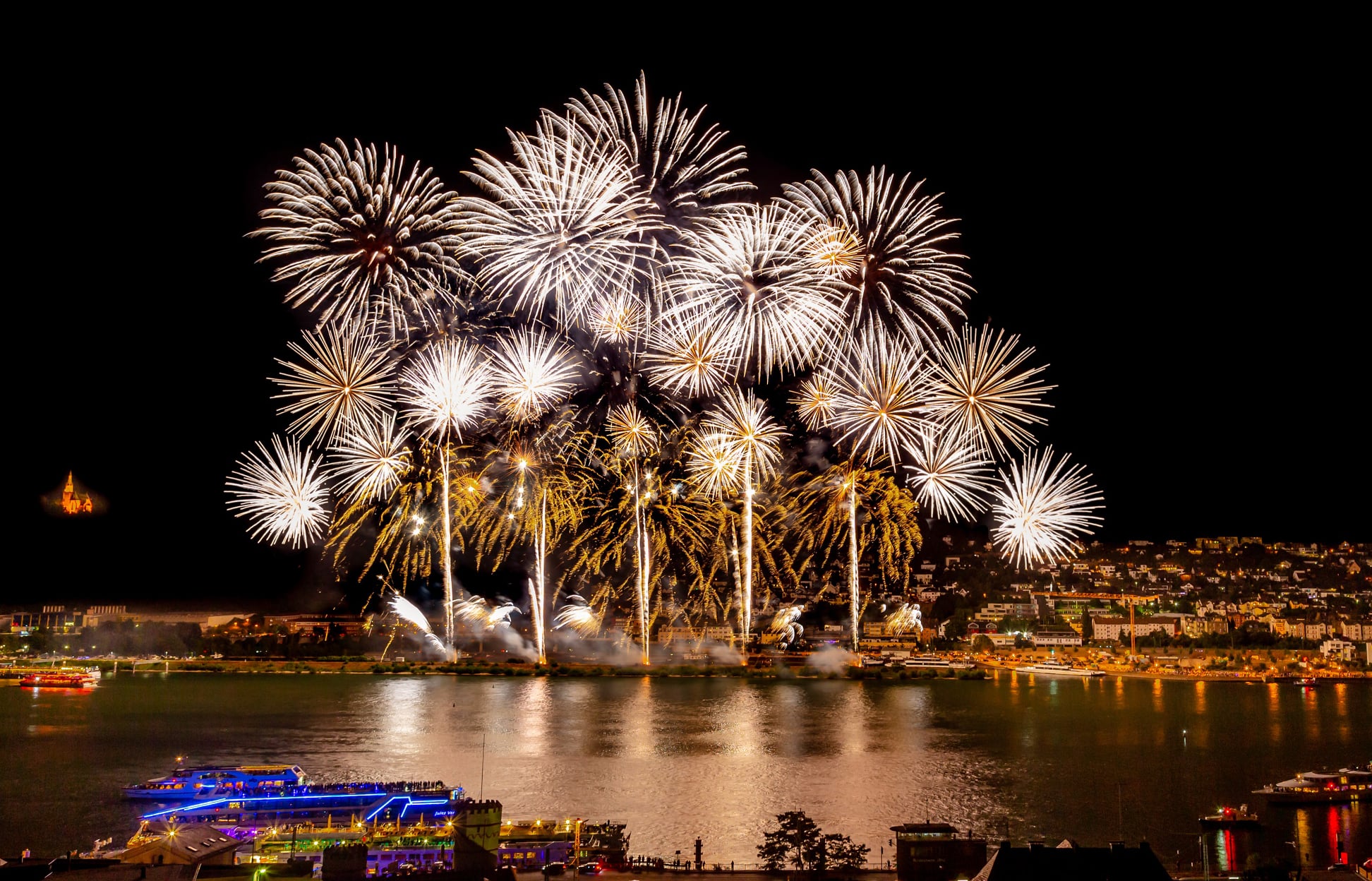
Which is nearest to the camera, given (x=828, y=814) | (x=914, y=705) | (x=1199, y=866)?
(x=1199, y=866)

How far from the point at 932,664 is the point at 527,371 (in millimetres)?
22109

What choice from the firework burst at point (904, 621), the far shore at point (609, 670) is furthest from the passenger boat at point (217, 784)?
the firework burst at point (904, 621)

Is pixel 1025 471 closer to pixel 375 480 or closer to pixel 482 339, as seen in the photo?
pixel 482 339

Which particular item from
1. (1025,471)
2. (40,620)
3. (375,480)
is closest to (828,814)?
(1025,471)

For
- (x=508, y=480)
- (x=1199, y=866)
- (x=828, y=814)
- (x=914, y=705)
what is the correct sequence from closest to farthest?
(x=1199, y=866), (x=828, y=814), (x=508, y=480), (x=914, y=705)

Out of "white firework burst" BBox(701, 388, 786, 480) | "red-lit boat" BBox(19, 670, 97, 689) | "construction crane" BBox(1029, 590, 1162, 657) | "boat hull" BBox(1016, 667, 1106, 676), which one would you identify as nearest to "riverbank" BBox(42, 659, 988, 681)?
"boat hull" BBox(1016, 667, 1106, 676)

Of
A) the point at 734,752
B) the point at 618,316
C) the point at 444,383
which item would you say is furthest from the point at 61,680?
the point at 734,752

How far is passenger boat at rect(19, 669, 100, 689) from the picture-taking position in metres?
34.5

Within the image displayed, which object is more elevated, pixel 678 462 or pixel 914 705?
pixel 678 462

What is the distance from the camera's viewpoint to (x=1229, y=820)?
15539mm

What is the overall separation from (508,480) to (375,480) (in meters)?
4.93

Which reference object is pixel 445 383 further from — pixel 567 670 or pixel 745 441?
pixel 567 670

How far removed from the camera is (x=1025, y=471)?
21.5 metres

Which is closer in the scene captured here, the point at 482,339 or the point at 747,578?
the point at 482,339
